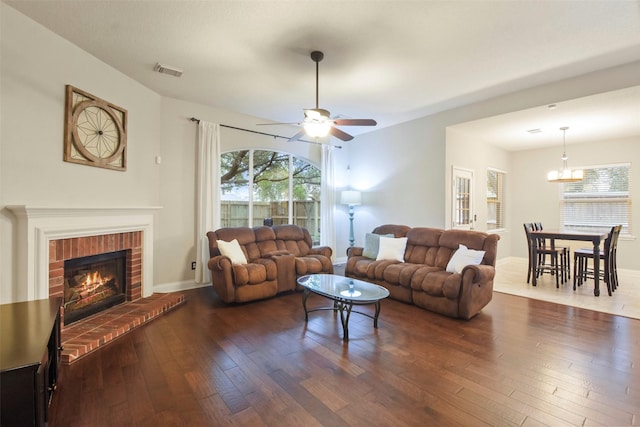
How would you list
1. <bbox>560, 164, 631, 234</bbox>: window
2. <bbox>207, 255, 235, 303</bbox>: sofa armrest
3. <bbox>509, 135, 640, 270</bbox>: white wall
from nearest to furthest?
<bbox>207, 255, 235, 303</bbox>: sofa armrest → <bbox>509, 135, 640, 270</bbox>: white wall → <bbox>560, 164, 631, 234</bbox>: window

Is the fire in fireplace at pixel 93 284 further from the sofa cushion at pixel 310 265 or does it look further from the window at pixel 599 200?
the window at pixel 599 200

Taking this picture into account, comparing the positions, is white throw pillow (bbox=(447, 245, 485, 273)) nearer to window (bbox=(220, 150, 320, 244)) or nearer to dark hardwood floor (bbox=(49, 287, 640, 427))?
dark hardwood floor (bbox=(49, 287, 640, 427))

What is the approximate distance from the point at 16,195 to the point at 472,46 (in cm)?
456

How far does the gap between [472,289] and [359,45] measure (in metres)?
2.88

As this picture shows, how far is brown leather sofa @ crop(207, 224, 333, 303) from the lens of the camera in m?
3.74

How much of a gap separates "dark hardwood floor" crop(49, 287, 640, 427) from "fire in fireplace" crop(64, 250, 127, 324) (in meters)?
0.71

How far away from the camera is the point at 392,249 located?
4.46 m

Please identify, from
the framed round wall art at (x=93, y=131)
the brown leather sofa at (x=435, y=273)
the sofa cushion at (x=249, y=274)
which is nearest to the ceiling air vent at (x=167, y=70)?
the framed round wall art at (x=93, y=131)

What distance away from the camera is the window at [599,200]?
581 centimetres

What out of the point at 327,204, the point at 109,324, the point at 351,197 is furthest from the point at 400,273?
the point at 109,324

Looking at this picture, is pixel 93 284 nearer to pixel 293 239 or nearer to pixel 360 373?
pixel 293 239

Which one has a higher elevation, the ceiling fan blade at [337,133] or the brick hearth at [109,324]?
the ceiling fan blade at [337,133]

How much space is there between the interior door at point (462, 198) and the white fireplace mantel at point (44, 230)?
16.6 ft

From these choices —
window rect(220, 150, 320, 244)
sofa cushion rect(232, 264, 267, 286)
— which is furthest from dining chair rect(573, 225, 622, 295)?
sofa cushion rect(232, 264, 267, 286)
